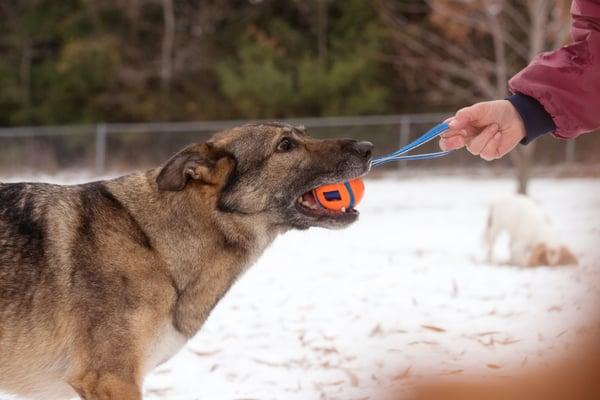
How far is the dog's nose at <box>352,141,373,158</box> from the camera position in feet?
12.0

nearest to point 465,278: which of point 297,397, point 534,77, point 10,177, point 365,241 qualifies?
point 365,241

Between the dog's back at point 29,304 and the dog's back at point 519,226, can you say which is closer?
the dog's back at point 29,304

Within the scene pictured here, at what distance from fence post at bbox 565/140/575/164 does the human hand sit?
17.1 metres

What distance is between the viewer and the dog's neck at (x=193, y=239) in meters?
3.40

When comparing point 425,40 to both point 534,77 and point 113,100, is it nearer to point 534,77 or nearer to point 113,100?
point 113,100

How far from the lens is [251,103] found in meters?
23.5

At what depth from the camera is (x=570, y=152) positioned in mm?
19000

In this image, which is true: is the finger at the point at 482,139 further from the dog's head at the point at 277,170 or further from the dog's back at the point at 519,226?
the dog's back at the point at 519,226

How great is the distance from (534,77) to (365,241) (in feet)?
27.2

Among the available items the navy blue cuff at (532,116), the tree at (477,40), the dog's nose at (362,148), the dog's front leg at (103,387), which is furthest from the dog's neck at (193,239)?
the tree at (477,40)

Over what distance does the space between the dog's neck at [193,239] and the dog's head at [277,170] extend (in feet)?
0.24

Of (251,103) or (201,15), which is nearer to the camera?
(251,103)

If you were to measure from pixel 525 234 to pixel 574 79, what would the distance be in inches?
265

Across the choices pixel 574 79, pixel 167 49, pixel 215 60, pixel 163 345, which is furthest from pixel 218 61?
pixel 574 79
